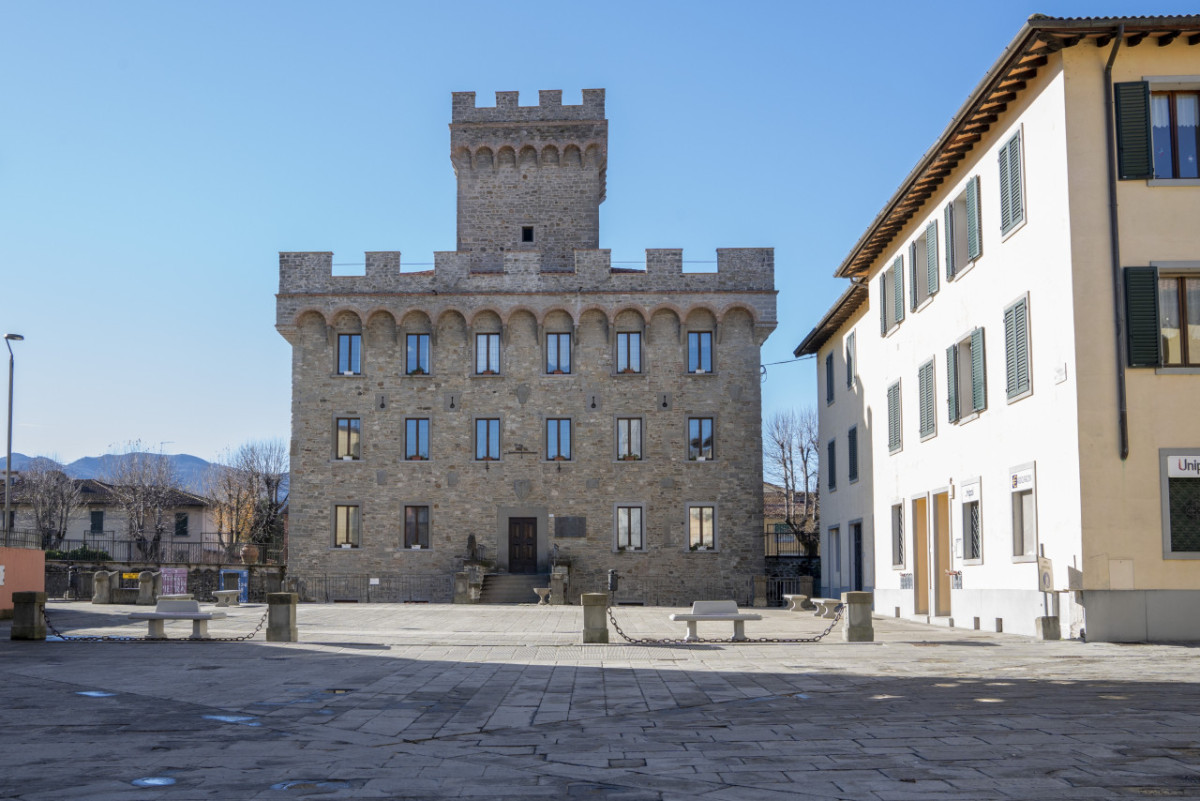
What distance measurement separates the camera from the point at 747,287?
39.8m

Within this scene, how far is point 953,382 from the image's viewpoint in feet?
74.7

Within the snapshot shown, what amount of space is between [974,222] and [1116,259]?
15.0 ft

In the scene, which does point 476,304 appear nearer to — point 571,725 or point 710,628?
point 710,628

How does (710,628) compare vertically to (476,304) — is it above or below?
below

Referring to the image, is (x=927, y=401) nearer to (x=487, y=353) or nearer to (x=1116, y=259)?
(x=1116, y=259)

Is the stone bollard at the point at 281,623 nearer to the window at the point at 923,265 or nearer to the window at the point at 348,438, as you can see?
the window at the point at 923,265

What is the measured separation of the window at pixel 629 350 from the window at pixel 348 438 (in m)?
8.93

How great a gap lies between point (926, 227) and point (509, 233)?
21.5 metres

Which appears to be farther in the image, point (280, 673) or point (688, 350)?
point (688, 350)

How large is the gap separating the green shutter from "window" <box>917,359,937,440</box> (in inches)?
304

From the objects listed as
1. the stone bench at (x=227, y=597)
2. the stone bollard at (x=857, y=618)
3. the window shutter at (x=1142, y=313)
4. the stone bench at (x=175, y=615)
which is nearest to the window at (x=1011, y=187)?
the window shutter at (x=1142, y=313)

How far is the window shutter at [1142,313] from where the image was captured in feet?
55.0

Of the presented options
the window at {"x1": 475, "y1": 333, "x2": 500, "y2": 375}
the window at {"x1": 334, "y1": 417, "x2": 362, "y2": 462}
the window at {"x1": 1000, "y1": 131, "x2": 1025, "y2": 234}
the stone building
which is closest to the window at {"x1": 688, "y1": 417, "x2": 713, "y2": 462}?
the stone building

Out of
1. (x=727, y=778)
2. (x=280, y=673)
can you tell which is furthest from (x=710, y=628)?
(x=727, y=778)
